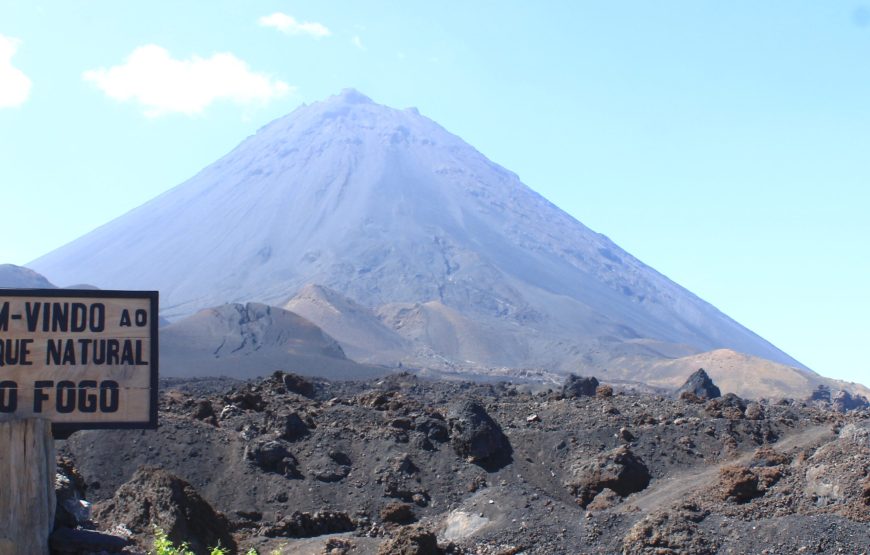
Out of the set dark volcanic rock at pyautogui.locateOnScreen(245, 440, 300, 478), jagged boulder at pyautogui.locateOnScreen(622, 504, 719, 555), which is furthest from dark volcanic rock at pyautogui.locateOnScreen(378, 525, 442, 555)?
dark volcanic rock at pyautogui.locateOnScreen(245, 440, 300, 478)

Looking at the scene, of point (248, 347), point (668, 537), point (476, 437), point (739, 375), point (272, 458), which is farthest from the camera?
point (739, 375)

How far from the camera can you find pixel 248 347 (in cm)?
6481

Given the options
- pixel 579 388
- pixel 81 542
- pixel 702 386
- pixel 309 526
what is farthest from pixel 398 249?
pixel 81 542

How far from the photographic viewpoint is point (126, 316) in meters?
7.21

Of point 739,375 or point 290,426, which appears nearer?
point 290,426

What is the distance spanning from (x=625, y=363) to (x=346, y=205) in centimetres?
6001

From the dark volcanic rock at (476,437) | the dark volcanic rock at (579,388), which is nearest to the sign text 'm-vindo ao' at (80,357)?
the dark volcanic rock at (476,437)

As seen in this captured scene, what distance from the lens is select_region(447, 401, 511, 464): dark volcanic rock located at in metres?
19.2

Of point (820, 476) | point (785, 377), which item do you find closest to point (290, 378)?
point (820, 476)

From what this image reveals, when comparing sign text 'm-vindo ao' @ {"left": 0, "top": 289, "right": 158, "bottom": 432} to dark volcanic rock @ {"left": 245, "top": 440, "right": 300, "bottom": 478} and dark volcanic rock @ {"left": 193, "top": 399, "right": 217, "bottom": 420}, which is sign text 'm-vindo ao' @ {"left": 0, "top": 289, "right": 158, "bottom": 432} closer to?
dark volcanic rock @ {"left": 245, "top": 440, "right": 300, "bottom": 478}

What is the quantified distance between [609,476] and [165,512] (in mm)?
9367

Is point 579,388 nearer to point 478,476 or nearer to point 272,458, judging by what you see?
Answer: point 478,476

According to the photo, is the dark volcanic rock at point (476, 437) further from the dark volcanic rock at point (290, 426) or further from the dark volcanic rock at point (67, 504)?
the dark volcanic rock at point (67, 504)

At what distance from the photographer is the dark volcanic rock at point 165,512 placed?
10703 mm
